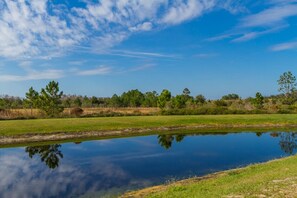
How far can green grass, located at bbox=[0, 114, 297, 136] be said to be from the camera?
42.9m

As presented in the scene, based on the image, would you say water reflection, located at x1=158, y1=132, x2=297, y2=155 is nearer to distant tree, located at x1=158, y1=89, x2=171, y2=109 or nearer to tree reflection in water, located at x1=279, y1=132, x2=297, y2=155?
tree reflection in water, located at x1=279, y1=132, x2=297, y2=155

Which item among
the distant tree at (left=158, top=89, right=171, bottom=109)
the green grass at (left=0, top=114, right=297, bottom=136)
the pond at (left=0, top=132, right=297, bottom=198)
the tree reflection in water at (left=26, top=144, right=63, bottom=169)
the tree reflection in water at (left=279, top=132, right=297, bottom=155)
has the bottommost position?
the tree reflection in water at (left=279, top=132, right=297, bottom=155)

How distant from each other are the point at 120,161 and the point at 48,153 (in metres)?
9.14

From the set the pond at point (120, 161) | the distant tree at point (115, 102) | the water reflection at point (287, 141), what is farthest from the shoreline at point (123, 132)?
the distant tree at point (115, 102)

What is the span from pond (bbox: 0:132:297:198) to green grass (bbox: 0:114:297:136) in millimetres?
6679

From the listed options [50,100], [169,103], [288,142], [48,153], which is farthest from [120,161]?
[169,103]

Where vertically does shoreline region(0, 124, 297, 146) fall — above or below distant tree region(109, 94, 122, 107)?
below

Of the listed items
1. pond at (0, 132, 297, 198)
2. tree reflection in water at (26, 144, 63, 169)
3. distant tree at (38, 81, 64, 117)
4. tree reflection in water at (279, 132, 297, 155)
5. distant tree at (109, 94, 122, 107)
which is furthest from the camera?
distant tree at (109, 94, 122, 107)

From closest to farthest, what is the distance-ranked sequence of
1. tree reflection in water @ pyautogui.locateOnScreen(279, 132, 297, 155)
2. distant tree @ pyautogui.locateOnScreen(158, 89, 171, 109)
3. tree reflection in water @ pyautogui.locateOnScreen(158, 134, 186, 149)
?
tree reflection in water @ pyautogui.locateOnScreen(279, 132, 297, 155)
tree reflection in water @ pyautogui.locateOnScreen(158, 134, 186, 149)
distant tree @ pyautogui.locateOnScreen(158, 89, 171, 109)

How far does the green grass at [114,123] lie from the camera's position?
42.9m

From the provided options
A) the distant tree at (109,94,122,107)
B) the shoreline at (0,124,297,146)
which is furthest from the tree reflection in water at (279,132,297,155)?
the distant tree at (109,94,122,107)

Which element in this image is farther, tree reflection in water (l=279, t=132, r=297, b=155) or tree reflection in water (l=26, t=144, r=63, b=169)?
tree reflection in water (l=279, t=132, r=297, b=155)

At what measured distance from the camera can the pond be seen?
18.9m

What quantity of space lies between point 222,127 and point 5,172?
3953cm
